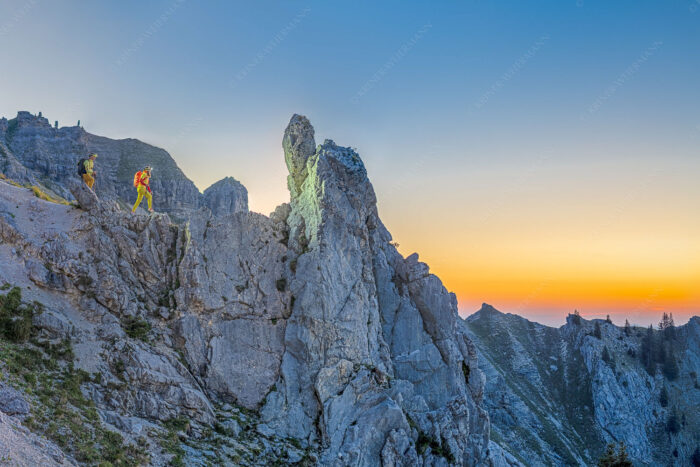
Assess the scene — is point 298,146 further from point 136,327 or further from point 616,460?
point 616,460

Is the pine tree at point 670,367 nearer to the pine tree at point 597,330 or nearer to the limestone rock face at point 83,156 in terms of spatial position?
the pine tree at point 597,330

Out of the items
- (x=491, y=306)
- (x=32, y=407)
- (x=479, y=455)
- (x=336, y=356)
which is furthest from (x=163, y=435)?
(x=491, y=306)

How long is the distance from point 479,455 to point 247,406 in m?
26.2

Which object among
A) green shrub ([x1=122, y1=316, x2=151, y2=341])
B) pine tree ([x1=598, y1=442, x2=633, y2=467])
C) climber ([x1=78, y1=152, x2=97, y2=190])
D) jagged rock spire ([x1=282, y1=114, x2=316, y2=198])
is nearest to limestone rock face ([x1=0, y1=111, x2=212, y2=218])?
climber ([x1=78, y1=152, x2=97, y2=190])

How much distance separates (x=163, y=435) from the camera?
26.6 metres

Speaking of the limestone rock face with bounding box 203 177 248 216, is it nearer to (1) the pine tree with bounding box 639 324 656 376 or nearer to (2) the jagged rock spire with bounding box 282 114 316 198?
(2) the jagged rock spire with bounding box 282 114 316 198

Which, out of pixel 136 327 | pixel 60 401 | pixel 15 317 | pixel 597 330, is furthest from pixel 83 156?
pixel 597 330

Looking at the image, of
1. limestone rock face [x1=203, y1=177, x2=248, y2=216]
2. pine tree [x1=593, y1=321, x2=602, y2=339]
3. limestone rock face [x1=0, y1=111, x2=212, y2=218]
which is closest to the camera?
limestone rock face [x1=0, y1=111, x2=212, y2=218]

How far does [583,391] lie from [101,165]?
128413 mm

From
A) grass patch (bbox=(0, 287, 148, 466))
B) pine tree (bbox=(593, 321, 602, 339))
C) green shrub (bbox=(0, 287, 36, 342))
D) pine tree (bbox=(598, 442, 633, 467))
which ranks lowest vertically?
pine tree (bbox=(598, 442, 633, 467))

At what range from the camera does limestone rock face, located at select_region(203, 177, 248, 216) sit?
104 metres

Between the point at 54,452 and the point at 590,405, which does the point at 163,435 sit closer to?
the point at 54,452

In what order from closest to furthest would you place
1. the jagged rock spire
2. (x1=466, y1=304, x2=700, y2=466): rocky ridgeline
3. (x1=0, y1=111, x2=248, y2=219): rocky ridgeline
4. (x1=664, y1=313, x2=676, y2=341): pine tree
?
1. the jagged rock spire
2. (x1=0, y1=111, x2=248, y2=219): rocky ridgeline
3. (x1=466, y1=304, x2=700, y2=466): rocky ridgeline
4. (x1=664, y1=313, x2=676, y2=341): pine tree

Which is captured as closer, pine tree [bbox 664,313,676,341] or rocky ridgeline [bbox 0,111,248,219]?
rocky ridgeline [bbox 0,111,248,219]
